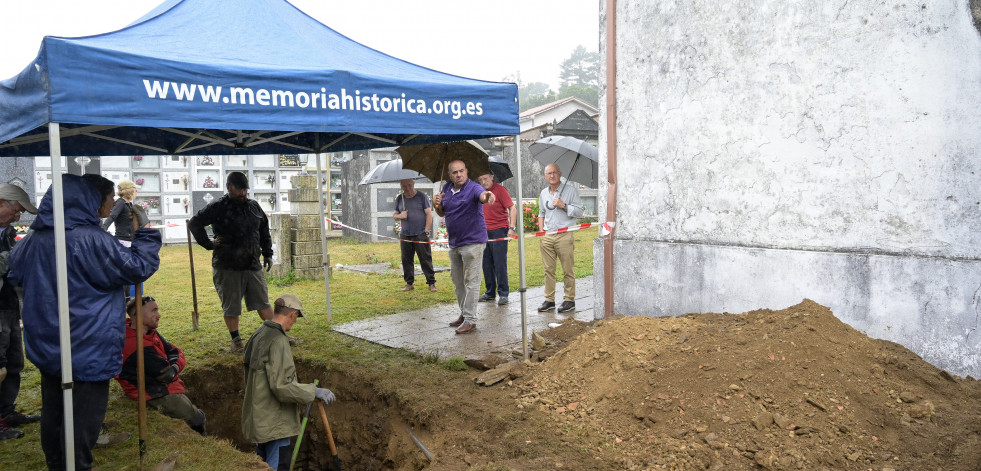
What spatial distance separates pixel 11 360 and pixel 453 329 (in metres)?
3.89

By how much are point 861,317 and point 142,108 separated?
512cm

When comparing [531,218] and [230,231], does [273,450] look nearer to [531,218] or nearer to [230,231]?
[230,231]

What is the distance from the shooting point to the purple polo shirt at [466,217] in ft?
21.8

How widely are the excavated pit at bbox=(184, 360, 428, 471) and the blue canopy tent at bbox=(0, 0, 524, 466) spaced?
1.84 metres

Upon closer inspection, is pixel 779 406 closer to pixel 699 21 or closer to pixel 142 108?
pixel 699 21

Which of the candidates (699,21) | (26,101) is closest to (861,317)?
(699,21)

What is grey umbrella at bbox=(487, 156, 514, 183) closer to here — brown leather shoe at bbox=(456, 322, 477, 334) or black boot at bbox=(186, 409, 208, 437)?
brown leather shoe at bbox=(456, 322, 477, 334)

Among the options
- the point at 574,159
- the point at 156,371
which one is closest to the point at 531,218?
the point at 574,159

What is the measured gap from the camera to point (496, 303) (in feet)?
28.0

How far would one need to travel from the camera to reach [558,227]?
25.5ft

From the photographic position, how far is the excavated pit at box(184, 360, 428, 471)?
4.91 metres

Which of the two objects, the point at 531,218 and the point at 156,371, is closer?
the point at 156,371

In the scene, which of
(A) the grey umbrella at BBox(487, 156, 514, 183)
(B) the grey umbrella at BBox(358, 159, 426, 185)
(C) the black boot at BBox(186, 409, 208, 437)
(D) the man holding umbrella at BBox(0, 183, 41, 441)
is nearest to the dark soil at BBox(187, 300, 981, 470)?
(C) the black boot at BBox(186, 409, 208, 437)

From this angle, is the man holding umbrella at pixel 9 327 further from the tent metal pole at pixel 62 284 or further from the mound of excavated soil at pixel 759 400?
the mound of excavated soil at pixel 759 400
